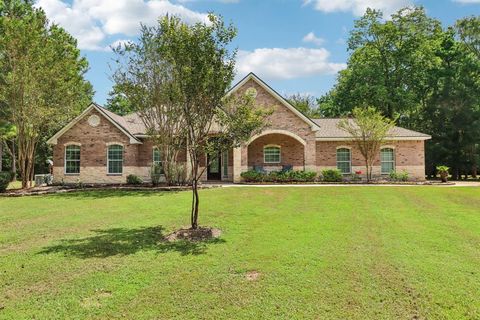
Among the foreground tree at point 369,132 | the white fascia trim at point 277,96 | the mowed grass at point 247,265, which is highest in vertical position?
the white fascia trim at point 277,96

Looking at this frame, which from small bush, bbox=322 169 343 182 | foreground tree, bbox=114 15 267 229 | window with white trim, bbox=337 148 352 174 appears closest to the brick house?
window with white trim, bbox=337 148 352 174

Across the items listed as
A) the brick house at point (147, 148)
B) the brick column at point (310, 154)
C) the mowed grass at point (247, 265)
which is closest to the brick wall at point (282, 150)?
the brick house at point (147, 148)

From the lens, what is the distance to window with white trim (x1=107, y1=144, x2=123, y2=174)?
24.7 metres

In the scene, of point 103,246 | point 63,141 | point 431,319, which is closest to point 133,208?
point 103,246

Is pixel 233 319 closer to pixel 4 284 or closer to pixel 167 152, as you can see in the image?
pixel 4 284

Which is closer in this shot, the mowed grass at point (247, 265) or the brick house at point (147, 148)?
the mowed grass at point (247, 265)

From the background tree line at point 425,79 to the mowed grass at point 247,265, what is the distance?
77.7 feet

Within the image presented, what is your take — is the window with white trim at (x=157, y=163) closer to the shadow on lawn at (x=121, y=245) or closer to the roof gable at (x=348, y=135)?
the roof gable at (x=348, y=135)

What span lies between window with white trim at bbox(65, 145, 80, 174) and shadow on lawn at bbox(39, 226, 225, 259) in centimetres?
1669

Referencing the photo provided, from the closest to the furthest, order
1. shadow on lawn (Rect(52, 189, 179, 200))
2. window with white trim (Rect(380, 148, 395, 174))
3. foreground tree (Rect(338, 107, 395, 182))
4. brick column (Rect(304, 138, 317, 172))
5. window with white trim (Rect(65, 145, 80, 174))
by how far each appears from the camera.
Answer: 1. shadow on lawn (Rect(52, 189, 179, 200))
2. foreground tree (Rect(338, 107, 395, 182))
3. brick column (Rect(304, 138, 317, 172))
4. window with white trim (Rect(65, 145, 80, 174))
5. window with white trim (Rect(380, 148, 395, 174))

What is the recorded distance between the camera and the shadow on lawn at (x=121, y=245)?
793cm

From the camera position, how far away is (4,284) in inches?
240

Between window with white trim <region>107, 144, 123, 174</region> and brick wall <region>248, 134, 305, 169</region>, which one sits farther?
brick wall <region>248, 134, 305, 169</region>

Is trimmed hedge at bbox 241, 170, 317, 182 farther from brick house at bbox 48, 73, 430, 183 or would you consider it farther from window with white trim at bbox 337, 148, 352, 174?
→ window with white trim at bbox 337, 148, 352, 174
